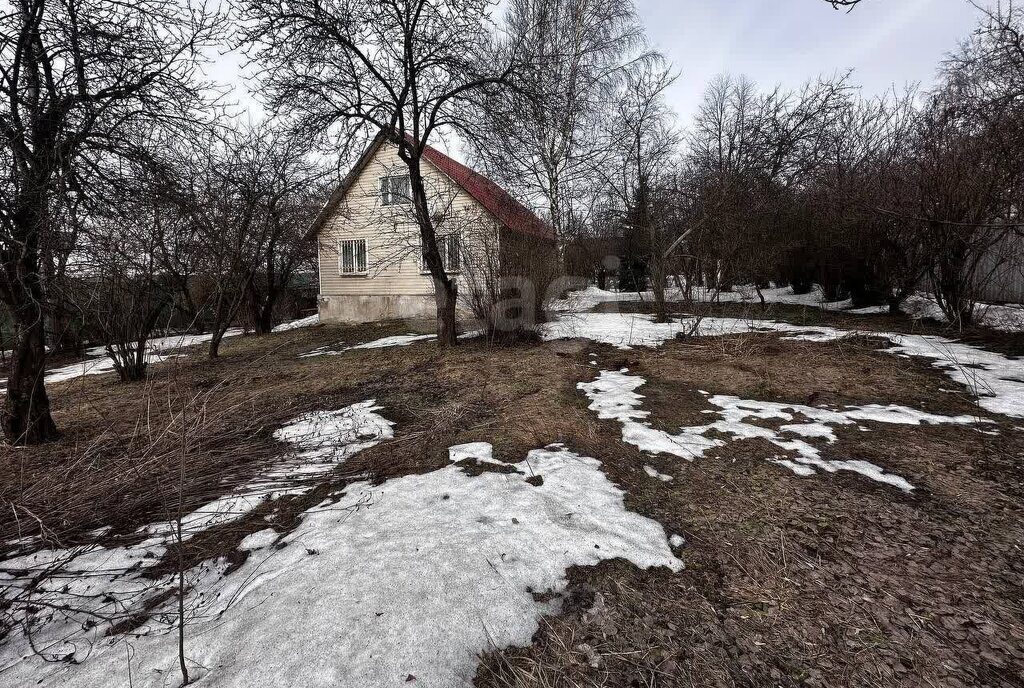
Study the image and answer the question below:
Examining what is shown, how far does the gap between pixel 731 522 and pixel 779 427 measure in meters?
1.74

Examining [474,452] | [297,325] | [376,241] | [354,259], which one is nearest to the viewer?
[474,452]

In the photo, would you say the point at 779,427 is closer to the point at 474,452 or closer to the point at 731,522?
the point at 731,522

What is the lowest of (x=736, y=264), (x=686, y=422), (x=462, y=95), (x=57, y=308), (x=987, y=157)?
(x=686, y=422)

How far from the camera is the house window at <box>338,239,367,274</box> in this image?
15055mm

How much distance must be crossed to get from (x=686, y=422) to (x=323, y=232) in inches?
595

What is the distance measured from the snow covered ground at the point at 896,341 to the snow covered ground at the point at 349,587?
14.7 feet

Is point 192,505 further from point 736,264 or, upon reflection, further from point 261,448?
point 736,264

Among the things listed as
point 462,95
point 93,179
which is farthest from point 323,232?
point 93,179

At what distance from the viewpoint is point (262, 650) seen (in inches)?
62.7

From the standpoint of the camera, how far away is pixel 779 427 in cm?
366

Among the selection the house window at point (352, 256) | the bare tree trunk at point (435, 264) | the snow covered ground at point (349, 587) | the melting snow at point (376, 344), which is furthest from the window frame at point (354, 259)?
the snow covered ground at point (349, 587)

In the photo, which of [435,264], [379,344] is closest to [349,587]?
[435,264]

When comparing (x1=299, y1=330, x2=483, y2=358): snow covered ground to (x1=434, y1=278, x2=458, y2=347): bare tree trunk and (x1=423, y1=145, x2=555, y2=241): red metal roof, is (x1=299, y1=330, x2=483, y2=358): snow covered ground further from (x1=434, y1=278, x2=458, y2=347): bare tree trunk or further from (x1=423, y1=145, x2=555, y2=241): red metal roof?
(x1=423, y1=145, x2=555, y2=241): red metal roof

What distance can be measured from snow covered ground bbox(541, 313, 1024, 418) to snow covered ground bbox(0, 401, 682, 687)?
4.47 meters
